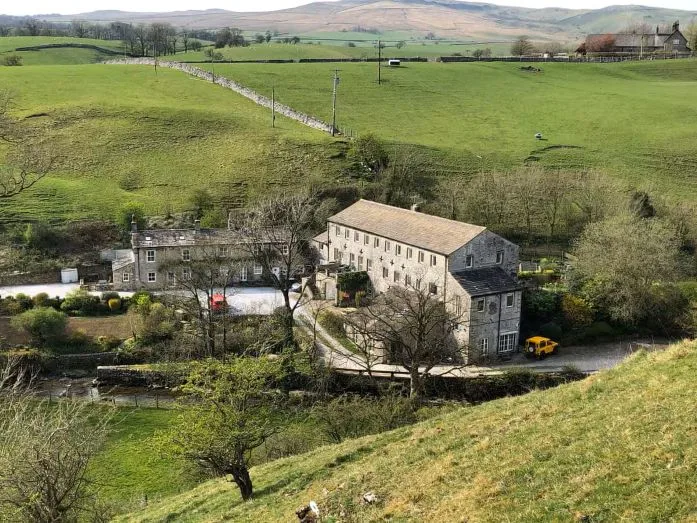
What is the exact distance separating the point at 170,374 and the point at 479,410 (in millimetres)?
24986

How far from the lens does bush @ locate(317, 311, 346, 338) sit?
52969 mm

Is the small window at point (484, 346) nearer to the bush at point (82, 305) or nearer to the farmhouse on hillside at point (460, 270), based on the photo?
the farmhouse on hillside at point (460, 270)

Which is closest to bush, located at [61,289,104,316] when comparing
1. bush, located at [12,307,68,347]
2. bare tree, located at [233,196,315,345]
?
bush, located at [12,307,68,347]

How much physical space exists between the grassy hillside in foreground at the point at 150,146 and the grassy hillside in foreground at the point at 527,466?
52.0 metres

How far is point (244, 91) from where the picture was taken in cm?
11056

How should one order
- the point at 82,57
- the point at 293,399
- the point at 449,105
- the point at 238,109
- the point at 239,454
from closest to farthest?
the point at 239,454 → the point at 293,399 → the point at 238,109 → the point at 449,105 → the point at 82,57

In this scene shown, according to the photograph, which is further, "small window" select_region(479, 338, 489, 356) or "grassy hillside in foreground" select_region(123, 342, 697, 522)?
"small window" select_region(479, 338, 489, 356)

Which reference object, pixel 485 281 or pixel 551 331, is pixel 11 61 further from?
pixel 551 331

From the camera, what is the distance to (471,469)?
1930cm

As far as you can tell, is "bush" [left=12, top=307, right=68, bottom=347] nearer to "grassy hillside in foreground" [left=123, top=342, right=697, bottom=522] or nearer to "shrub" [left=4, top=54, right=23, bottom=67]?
"grassy hillside in foreground" [left=123, top=342, right=697, bottom=522]

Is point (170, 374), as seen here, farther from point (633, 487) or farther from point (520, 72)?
point (520, 72)

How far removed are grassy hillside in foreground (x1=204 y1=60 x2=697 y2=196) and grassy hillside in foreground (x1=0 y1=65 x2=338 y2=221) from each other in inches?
439

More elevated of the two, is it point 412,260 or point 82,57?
point 82,57

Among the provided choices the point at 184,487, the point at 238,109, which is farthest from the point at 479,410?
the point at 238,109
